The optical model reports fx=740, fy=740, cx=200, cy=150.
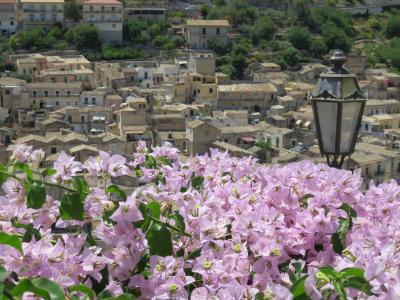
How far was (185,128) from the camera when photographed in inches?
1040

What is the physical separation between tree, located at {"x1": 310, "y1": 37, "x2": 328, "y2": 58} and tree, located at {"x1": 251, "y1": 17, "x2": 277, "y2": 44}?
2683mm

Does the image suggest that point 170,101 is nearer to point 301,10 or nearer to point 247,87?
point 247,87

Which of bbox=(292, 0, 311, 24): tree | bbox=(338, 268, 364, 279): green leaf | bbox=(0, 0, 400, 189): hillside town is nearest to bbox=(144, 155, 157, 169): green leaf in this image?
bbox=(338, 268, 364, 279): green leaf

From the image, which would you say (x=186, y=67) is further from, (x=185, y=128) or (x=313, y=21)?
(x=313, y=21)

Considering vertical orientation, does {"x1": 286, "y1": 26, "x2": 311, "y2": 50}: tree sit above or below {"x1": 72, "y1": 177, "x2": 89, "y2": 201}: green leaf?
below

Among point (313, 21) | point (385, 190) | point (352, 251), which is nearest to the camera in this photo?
point (352, 251)

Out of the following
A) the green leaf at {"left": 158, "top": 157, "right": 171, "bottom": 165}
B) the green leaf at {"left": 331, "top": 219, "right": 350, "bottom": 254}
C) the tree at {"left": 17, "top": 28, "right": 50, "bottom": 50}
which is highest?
the green leaf at {"left": 158, "top": 157, "right": 171, "bottom": 165}

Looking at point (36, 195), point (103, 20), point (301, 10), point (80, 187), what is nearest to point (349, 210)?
point (80, 187)

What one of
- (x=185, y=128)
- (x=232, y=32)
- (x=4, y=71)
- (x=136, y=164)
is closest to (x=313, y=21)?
(x=232, y=32)

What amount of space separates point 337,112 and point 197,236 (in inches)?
75.5

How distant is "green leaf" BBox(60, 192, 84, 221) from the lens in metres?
2.03

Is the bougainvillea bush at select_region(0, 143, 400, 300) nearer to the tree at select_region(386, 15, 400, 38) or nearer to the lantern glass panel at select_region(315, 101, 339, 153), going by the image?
the lantern glass panel at select_region(315, 101, 339, 153)

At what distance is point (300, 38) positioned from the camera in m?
43.8

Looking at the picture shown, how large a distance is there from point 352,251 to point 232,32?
146ft
